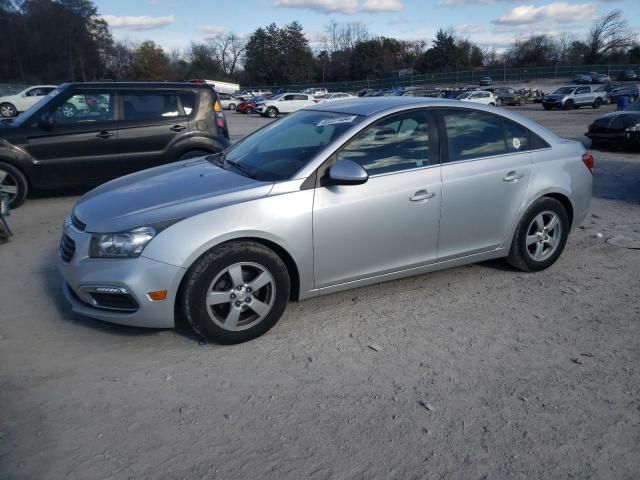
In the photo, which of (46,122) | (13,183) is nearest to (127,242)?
(13,183)

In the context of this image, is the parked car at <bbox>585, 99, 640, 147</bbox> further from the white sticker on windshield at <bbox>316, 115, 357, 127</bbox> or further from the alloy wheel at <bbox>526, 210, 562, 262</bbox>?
Answer: the white sticker on windshield at <bbox>316, 115, 357, 127</bbox>

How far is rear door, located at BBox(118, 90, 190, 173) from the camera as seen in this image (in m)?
7.91

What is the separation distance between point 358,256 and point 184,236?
50.9 inches

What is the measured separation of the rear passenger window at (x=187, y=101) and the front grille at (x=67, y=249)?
4.68 meters

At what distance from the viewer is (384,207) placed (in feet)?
13.1

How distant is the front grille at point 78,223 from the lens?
3744 mm

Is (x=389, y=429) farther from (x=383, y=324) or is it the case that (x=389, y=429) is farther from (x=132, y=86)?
(x=132, y=86)

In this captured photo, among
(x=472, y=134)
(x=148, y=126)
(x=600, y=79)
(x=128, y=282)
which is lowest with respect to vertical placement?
(x=600, y=79)

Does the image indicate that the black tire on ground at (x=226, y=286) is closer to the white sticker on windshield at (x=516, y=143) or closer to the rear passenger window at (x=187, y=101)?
the white sticker on windshield at (x=516, y=143)

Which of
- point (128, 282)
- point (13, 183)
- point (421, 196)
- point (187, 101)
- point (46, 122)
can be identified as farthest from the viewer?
point (187, 101)

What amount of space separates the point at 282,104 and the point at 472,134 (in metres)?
34.8

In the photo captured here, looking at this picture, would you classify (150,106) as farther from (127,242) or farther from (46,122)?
(127,242)

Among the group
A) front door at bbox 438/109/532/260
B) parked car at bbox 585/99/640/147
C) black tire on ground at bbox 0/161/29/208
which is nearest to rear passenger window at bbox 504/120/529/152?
front door at bbox 438/109/532/260

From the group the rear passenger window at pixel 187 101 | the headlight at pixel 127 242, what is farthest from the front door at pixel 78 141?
the headlight at pixel 127 242
